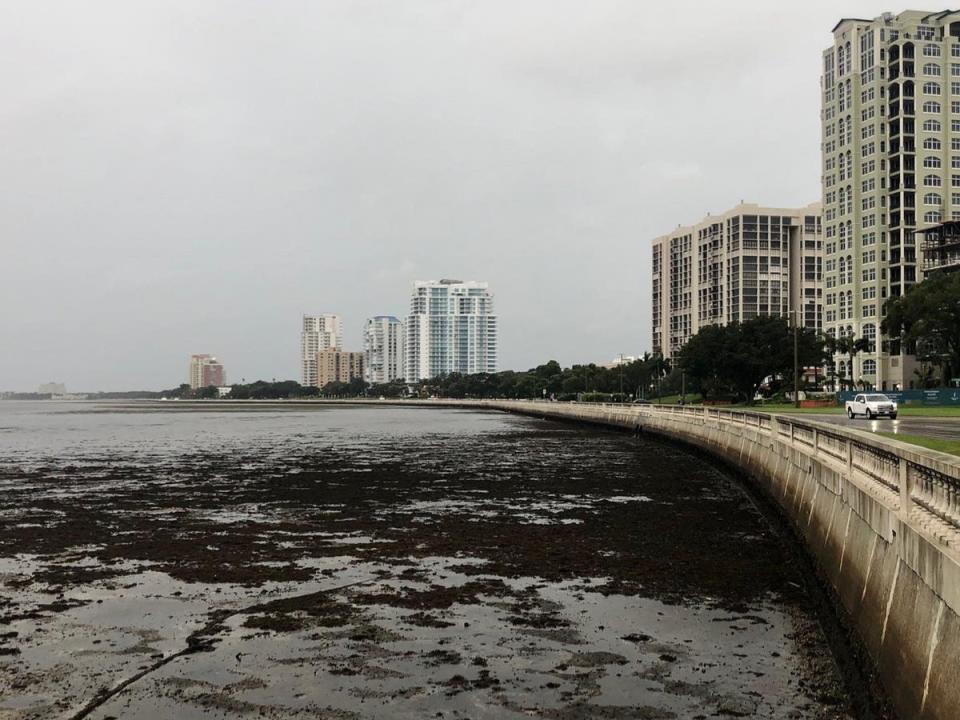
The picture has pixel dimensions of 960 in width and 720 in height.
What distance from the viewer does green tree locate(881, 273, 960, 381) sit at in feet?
341

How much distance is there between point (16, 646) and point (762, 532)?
15.5 m

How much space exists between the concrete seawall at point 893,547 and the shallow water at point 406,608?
83 cm

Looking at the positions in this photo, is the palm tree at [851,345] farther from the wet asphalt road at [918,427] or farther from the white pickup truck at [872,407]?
the wet asphalt road at [918,427]

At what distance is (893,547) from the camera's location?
365 inches

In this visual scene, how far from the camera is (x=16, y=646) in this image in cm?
1068

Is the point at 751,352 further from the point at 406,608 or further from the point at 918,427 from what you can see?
the point at 406,608

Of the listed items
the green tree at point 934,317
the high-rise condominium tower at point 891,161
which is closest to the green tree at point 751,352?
the green tree at point 934,317

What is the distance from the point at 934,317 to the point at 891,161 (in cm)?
6473

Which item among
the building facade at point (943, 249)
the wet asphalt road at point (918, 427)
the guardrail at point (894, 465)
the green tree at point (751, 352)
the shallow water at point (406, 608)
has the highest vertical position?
the building facade at point (943, 249)

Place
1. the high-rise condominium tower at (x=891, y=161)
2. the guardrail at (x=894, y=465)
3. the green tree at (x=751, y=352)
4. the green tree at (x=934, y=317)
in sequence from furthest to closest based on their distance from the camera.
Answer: the high-rise condominium tower at (x=891, y=161) < the green tree at (x=751, y=352) < the green tree at (x=934, y=317) < the guardrail at (x=894, y=465)

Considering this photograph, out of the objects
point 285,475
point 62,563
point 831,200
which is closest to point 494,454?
point 285,475

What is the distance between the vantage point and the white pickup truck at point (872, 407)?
58.6 m

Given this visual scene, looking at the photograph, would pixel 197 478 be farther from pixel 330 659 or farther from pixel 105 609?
pixel 330 659

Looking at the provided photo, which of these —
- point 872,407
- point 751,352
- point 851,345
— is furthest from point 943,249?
point 872,407
